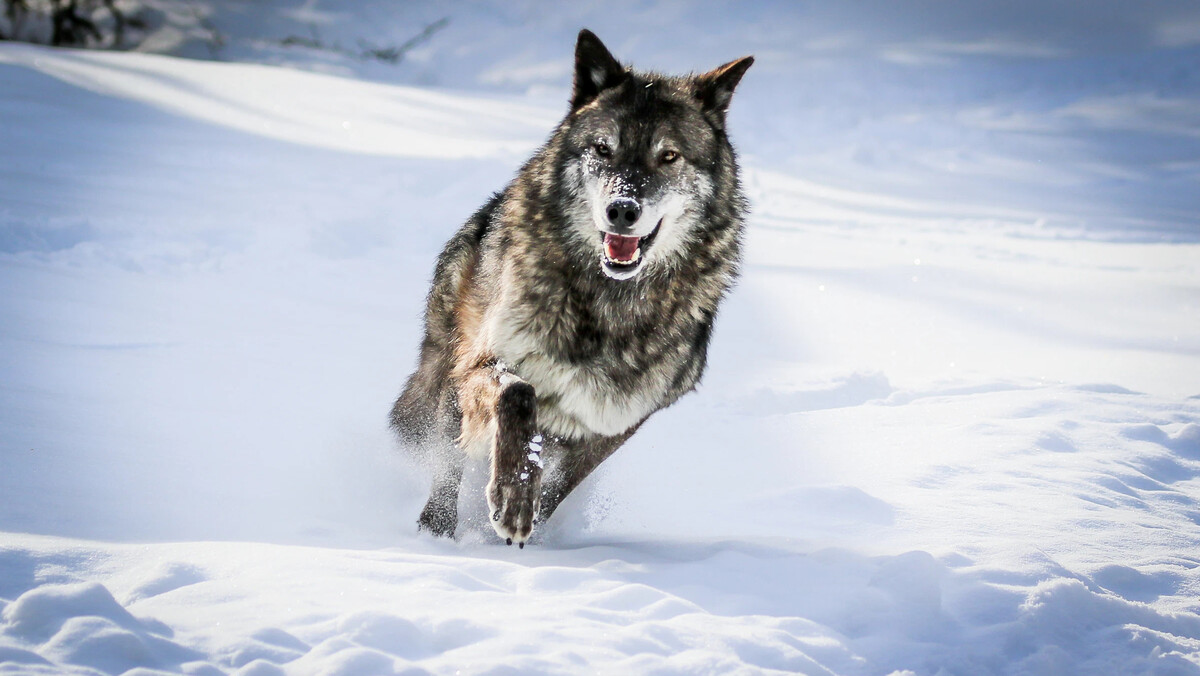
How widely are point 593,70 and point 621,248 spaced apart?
2.86 ft

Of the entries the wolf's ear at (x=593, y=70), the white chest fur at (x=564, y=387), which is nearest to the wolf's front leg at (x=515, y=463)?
the white chest fur at (x=564, y=387)

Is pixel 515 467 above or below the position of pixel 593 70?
below

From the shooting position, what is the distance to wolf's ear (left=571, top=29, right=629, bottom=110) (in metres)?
3.04

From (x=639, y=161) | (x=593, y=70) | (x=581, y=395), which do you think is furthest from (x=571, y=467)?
(x=593, y=70)

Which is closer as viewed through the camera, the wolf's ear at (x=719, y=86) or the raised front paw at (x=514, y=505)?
the raised front paw at (x=514, y=505)

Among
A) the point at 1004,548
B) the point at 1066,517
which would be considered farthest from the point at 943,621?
the point at 1066,517

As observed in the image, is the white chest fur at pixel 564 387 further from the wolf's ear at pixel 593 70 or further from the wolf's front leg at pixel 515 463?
the wolf's ear at pixel 593 70

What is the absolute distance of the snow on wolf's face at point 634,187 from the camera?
2.64 metres

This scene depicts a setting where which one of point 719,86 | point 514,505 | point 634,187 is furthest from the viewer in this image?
point 719,86

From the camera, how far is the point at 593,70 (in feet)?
10.1

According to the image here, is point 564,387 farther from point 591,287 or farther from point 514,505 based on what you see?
point 514,505

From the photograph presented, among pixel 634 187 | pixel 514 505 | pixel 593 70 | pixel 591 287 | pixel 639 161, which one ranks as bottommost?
pixel 514 505

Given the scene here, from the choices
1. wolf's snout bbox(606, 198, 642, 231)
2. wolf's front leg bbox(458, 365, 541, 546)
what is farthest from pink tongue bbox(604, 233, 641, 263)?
wolf's front leg bbox(458, 365, 541, 546)

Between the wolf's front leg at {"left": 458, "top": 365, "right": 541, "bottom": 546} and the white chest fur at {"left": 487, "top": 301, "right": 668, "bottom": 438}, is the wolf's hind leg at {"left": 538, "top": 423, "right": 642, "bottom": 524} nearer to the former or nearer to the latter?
the white chest fur at {"left": 487, "top": 301, "right": 668, "bottom": 438}
